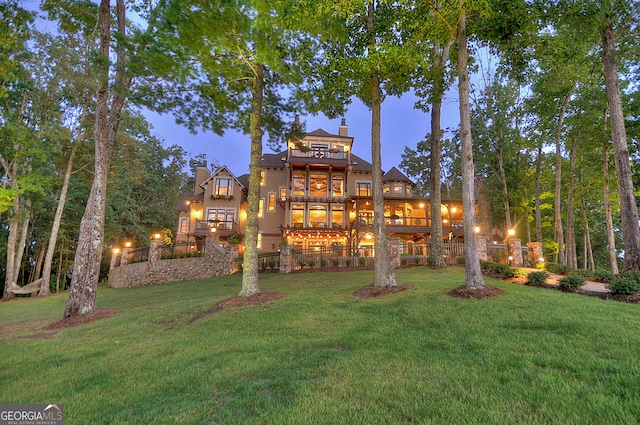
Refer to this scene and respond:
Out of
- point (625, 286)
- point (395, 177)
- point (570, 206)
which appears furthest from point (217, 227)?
point (570, 206)

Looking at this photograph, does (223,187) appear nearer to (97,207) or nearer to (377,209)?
(97,207)

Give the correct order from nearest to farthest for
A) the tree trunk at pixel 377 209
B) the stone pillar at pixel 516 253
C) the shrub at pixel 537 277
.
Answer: the tree trunk at pixel 377 209
the shrub at pixel 537 277
the stone pillar at pixel 516 253

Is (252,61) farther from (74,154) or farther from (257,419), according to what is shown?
(74,154)

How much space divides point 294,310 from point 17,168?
20.7 metres

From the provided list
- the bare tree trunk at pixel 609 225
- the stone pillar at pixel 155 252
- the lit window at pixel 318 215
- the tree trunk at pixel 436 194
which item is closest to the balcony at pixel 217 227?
the stone pillar at pixel 155 252

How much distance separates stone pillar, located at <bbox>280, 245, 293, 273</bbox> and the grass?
9375 millimetres

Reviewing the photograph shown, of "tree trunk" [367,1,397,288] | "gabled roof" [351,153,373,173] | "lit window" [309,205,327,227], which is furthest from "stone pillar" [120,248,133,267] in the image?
A: "gabled roof" [351,153,373,173]

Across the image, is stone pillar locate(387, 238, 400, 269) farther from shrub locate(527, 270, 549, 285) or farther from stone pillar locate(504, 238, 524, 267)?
shrub locate(527, 270, 549, 285)

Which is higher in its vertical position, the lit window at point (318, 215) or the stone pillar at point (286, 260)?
the lit window at point (318, 215)

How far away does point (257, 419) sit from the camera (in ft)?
8.61

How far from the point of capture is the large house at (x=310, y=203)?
25.3 m

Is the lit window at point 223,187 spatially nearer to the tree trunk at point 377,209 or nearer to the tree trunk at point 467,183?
the tree trunk at point 377,209

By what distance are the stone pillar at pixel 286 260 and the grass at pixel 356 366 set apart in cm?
937

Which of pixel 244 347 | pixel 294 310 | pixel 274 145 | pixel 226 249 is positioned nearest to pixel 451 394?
pixel 244 347
